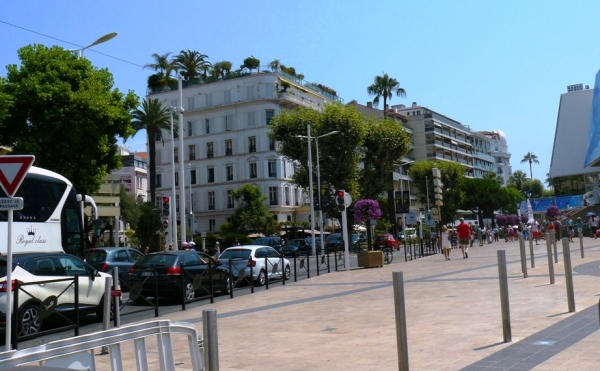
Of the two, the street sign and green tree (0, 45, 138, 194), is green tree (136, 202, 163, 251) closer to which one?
green tree (0, 45, 138, 194)

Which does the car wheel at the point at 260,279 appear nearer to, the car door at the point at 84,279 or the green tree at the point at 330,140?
the car door at the point at 84,279

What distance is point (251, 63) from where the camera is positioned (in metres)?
73.1

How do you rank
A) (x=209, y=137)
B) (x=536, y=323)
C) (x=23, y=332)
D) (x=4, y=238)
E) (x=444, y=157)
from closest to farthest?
(x=536, y=323)
(x=23, y=332)
(x=4, y=238)
(x=209, y=137)
(x=444, y=157)

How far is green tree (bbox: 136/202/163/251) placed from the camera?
159 ft

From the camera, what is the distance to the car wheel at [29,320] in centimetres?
1086

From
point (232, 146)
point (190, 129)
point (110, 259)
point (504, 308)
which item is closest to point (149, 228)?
point (232, 146)

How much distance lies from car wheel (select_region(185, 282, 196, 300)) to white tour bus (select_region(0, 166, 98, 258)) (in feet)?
12.9

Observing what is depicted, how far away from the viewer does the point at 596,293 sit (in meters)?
12.4

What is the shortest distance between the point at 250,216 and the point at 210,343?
56236 millimetres

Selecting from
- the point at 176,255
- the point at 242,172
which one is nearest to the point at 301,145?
the point at 242,172

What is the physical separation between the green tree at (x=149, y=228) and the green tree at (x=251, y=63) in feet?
93.9

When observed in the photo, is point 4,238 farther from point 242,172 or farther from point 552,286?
point 242,172

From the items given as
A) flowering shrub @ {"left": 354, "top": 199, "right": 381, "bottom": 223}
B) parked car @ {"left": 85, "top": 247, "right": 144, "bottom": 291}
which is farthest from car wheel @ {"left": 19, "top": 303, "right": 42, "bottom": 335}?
flowering shrub @ {"left": 354, "top": 199, "right": 381, "bottom": 223}

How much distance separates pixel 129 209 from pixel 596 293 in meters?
59.9
